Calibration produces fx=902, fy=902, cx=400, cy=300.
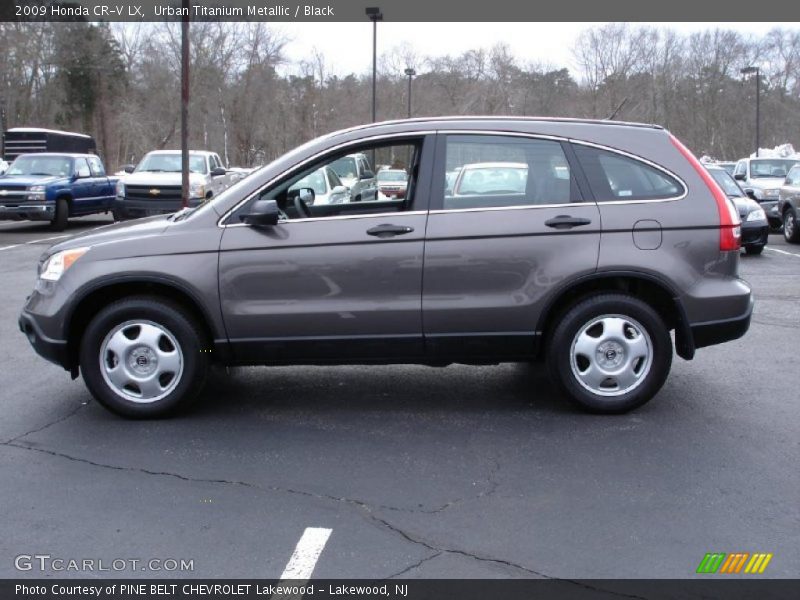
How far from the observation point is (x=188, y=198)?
20.4 metres

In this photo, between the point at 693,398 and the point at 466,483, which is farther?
the point at 693,398

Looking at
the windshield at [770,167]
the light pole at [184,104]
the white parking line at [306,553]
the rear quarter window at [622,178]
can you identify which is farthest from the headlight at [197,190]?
the white parking line at [306,553]

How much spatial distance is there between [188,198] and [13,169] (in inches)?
172

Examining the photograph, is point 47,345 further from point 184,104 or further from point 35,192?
point 35,192

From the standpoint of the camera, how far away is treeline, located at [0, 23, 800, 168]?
55.2m

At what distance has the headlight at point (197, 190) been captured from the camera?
21298mm

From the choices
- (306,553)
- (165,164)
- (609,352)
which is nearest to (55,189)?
(165,164)

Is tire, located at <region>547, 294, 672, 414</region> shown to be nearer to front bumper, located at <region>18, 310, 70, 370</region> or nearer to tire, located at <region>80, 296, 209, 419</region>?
tire, located at <region>80, 296, 209, 419</region>

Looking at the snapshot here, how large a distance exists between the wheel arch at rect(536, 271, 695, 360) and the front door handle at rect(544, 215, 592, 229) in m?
0.33

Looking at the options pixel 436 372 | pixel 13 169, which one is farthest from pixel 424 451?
pixel 13 169

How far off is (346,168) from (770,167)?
20.2 m

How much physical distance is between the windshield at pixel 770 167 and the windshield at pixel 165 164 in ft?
47.3

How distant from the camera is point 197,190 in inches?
847
